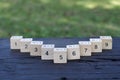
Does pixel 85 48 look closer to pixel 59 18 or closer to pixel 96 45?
pixel 96 45

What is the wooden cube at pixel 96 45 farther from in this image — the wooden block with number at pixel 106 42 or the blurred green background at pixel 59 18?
the blurred green background at pixel 59 18

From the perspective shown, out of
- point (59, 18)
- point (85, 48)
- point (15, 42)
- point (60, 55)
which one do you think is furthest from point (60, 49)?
point (59, 18)

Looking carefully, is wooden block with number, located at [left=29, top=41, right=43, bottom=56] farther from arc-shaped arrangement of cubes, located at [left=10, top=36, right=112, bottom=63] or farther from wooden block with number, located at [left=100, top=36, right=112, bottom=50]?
wooden block with number, located at [left=100, top=36, right=112, bottom=50]

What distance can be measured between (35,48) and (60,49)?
17cm

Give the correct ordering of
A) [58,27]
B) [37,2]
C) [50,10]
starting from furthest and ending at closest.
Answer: [37,2] < [50,10] < [58,27]

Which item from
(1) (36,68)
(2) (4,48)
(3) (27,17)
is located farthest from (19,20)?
(1) (36,68)

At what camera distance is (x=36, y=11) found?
4672mm

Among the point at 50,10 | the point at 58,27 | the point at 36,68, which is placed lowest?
the point at 36,68

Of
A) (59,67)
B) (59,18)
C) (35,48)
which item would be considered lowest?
(59,67)

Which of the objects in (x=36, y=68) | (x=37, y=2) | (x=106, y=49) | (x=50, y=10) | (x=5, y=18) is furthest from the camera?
(x=37, y=2)

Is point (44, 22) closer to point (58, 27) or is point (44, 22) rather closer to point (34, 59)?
point (58, 27)

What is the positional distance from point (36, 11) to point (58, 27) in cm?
69

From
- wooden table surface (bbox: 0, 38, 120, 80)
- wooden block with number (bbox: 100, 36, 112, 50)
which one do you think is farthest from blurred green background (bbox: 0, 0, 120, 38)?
wooden table surface (bbox: 0, 38, 120, 80)

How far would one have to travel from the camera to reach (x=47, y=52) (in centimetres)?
184
